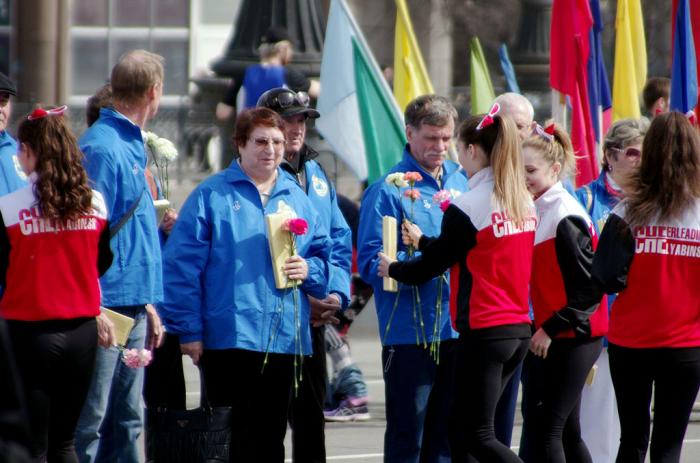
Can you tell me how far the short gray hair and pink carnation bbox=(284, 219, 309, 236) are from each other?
0.94m

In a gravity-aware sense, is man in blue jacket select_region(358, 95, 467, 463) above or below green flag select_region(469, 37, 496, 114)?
below

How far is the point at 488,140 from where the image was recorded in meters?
6.43

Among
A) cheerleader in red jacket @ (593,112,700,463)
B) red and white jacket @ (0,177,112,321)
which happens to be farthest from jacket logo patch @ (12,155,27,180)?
cheerleader in red jacket @ (593,112,700,463)

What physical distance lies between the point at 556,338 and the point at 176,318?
167 cm

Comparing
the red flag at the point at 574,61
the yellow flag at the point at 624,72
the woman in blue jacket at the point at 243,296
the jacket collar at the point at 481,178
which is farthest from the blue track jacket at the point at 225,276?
the yellow flag at the point at 624,72

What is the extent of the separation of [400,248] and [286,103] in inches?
37.0

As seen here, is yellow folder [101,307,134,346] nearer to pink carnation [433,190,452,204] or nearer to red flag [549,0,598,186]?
pink carnation [433,190,452,204]

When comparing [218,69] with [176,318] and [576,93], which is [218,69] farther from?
[176,318]

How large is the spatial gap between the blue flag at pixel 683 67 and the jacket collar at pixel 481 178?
4.00m

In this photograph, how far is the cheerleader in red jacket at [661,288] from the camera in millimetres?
6180

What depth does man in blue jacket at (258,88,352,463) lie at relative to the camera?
7.19m

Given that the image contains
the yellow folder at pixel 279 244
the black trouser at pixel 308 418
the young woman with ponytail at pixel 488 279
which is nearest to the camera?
the young woman with ponytail at pixel 488 279

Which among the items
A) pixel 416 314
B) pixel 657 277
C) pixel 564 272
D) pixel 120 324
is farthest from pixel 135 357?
pixel 657 277

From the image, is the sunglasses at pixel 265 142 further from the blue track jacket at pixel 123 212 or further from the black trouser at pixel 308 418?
the black trouser at pixel 308 418
